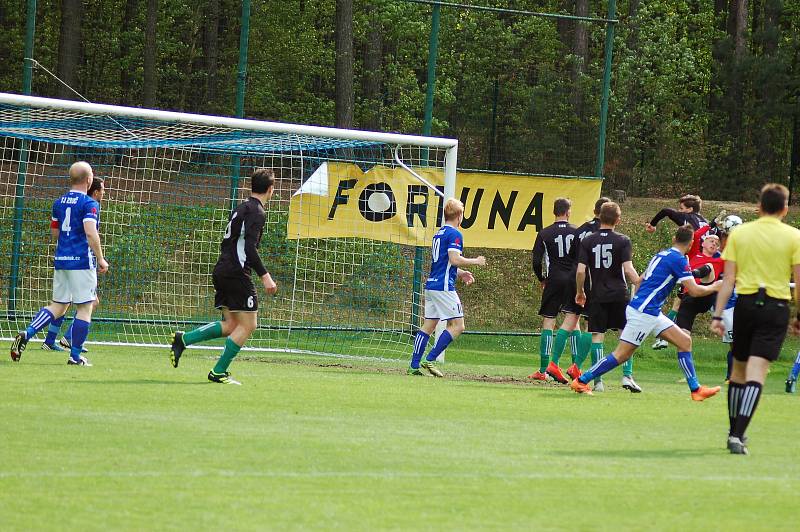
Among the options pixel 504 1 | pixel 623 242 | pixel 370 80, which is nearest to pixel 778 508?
pixel 623 242

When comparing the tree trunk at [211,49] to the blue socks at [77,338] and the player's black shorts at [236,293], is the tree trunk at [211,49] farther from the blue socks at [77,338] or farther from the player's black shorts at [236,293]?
the player's black shorts at [236,293]

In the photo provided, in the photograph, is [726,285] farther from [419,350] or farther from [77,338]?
[77,338]

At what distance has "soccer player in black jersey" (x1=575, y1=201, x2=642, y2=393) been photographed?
1273 cm

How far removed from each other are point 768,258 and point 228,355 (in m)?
5.18

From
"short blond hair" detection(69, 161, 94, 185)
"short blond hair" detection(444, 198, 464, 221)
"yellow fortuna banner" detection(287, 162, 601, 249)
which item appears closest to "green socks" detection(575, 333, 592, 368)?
"short blond hair" detection(444, 198, 464, 221)

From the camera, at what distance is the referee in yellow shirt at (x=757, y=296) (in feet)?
27.7

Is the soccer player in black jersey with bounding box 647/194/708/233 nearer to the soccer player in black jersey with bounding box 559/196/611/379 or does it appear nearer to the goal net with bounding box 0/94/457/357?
the soccer player in black jersey with bounding box 559/196/611/379

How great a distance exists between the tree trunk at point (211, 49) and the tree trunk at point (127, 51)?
237cm

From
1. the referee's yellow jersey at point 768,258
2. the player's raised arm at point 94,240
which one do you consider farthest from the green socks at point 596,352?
the player's raised arm at point 94,240

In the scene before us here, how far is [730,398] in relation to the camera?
8.66m

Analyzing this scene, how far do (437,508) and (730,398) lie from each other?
3.31 metres

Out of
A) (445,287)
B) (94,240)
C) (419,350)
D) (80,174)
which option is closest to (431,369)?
(419,350)

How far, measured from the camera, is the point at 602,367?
1200 cm

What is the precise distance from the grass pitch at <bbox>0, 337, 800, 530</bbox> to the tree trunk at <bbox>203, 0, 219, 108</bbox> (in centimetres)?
1390
